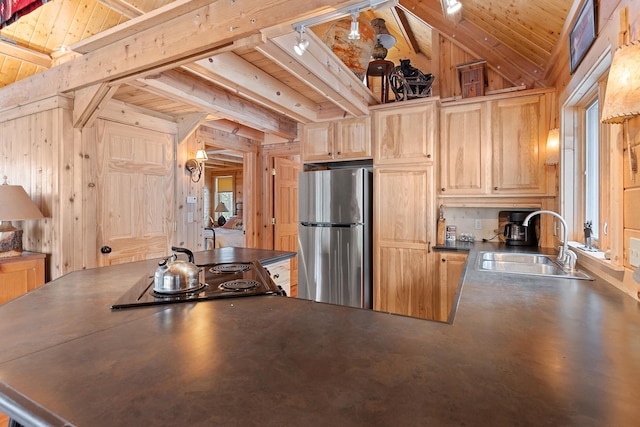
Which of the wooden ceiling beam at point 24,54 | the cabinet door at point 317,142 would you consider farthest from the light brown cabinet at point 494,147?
the wooden ceiling beam at point 24,54

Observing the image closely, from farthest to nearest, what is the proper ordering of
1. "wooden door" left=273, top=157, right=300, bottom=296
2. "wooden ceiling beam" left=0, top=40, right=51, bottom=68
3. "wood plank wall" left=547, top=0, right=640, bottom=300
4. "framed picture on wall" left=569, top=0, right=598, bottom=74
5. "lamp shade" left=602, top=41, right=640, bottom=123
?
"wooden door" left=273, top=157, right=300, bottom=296 < "wooden ceiling beam" left=0, top=40, right=51, bottom=68 < "framed picture on wall" left=569, top=0, right=598, bottom=74 < "wood plank wall" left=547, top=0, right=640, bottom=300 < "lamp shade" left=602, top=41, right=640, bottom=123

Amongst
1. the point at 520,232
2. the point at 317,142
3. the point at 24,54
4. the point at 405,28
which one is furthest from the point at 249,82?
the point at 520,232

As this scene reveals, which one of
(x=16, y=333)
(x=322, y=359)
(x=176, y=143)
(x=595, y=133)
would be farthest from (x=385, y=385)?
(x=176, y=143)

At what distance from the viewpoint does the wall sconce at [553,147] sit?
2.46 metres

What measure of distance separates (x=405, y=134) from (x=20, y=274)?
3.39m

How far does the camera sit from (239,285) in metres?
1.47

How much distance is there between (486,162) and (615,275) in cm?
170

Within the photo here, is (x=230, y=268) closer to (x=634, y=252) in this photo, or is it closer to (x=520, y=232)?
(x=634, y=252)

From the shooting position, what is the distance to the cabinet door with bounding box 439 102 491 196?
296 centimetres

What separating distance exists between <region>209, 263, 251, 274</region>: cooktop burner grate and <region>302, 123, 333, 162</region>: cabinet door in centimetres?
186

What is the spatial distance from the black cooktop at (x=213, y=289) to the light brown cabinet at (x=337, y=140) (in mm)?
1901

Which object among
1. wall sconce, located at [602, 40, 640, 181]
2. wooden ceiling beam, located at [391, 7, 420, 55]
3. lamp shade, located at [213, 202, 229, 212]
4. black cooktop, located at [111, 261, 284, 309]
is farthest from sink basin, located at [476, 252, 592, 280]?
lamp shade, located at [213, 202, 229, 212]

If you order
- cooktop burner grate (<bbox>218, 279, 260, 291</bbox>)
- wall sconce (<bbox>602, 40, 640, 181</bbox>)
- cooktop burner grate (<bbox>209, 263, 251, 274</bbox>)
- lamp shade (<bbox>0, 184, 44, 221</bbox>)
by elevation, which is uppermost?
wall sconce (<bbox>602, 40, 640, 181</bbox>)

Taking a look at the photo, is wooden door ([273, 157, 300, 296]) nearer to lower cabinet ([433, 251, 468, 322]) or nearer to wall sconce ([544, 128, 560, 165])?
lower cabinet ([433, 251, 468, 322])
